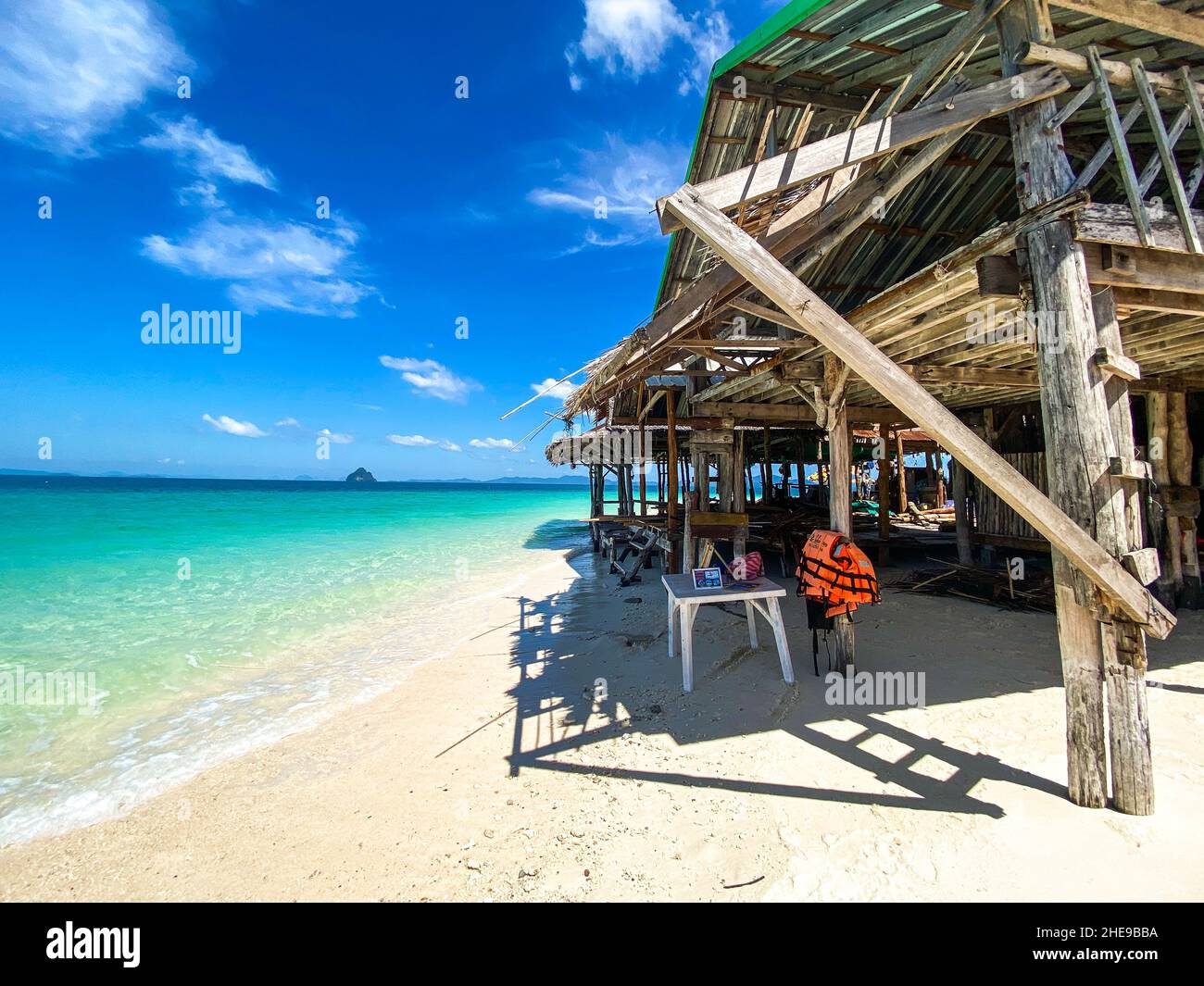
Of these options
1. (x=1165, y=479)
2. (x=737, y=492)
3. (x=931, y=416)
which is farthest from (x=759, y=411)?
(x=1165, y=479)

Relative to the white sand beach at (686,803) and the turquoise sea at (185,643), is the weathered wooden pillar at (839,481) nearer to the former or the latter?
the white sand beach at (686,803)

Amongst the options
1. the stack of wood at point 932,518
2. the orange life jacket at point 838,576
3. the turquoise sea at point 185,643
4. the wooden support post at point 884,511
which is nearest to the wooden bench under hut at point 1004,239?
the orange life jacket at point 838,576

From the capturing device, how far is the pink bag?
18.9 ft

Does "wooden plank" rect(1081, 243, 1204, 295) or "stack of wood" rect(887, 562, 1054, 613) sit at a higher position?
"wooden plank" rect(1081, 243, 1204, 295)

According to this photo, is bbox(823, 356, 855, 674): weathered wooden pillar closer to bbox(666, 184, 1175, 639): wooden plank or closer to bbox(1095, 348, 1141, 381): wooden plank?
bbox(1095, 348, 1141, 381): wooden plank

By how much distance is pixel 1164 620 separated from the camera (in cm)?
265

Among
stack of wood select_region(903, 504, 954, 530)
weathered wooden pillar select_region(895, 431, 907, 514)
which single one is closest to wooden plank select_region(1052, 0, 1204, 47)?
weathered wooden pillar select_region(895, 431, 907, 514)

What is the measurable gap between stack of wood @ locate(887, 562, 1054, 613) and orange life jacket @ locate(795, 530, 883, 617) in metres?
3.93

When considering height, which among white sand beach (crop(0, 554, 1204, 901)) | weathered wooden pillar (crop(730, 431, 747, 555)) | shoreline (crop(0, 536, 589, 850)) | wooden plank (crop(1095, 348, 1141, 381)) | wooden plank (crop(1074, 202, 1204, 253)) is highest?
wooden plank (crop(1074, 202, 1204, 253))

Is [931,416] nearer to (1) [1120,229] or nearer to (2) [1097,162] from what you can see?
(1) [1120,229]

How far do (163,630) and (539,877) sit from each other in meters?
11.0

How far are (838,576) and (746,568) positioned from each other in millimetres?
1015
